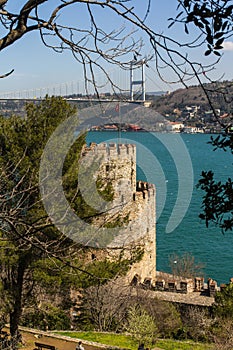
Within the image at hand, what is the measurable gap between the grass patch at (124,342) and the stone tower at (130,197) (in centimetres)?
169

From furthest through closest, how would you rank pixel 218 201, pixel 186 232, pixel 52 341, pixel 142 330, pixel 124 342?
pixel 186 232 → pixel 124 342 → pixel 52 341 → pixel 142 330 → pixel 218 201

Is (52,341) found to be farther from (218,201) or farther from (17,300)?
(218,201)

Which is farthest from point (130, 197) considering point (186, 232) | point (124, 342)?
point (186, 232)

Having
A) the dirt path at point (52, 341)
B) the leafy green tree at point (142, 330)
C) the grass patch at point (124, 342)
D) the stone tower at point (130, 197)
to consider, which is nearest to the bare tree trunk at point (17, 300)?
the dirt path at point (52, 341)

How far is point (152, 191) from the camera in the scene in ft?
43.2

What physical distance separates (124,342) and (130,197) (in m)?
3.44

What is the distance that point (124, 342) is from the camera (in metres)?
9.33

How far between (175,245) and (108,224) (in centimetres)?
1385

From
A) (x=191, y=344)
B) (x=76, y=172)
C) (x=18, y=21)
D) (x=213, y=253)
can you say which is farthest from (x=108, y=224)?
(x=213, y=253)

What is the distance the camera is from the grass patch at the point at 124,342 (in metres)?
8.98

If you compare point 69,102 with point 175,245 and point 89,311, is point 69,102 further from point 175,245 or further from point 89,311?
point 175,245

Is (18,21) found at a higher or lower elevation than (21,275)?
higher

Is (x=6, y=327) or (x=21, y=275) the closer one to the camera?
(x=21, y=275)

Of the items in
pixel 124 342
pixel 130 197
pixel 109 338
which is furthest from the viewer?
pixel 130 197
